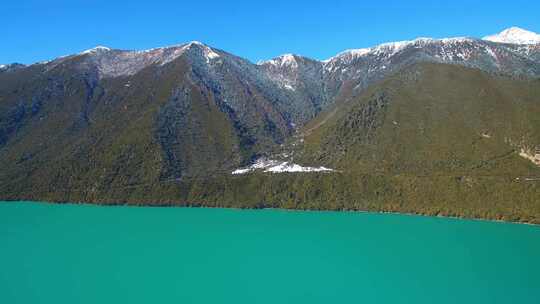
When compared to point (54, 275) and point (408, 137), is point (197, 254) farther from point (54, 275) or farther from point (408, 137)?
point (408, 137)

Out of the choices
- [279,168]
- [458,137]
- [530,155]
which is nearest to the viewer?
[530,155]

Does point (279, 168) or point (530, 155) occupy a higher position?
point (279, 168)

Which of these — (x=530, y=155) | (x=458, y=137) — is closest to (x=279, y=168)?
(x=458, y=137)

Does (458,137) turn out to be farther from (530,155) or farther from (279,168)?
(279,168)

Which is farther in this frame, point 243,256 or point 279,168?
point 279,168

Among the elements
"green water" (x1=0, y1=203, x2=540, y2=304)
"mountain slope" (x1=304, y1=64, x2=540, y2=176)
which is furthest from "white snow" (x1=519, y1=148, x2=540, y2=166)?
"green water" (x1=0, y1=203, x2=540, y2=304)

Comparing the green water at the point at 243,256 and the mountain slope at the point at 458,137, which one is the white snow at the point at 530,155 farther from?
the green water at the point at 243,256

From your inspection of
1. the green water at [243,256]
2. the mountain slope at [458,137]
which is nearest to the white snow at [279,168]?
the mountain slope at [458,137]

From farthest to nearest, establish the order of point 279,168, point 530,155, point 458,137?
point 279,168 < point 458,137 < point 530,155
